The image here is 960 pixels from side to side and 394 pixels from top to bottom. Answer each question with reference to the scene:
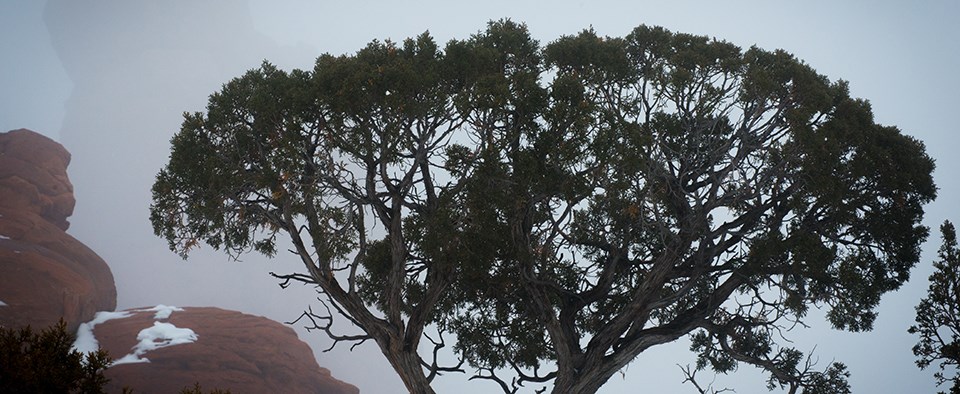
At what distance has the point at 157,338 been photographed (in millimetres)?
35031

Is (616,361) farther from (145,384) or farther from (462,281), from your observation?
(145,384)

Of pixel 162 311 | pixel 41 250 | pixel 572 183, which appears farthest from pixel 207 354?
pixel 572 183

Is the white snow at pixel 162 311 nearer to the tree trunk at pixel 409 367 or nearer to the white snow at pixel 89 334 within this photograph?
the white snow at pixel 89 334

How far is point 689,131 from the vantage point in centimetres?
1486

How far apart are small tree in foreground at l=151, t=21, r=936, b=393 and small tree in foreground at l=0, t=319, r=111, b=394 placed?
689cm

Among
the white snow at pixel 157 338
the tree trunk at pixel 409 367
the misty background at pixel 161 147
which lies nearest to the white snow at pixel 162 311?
the white snow at pixel 157 338

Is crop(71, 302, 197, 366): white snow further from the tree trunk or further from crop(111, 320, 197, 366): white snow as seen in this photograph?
the tree trunk

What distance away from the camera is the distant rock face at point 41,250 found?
3059 centimetres

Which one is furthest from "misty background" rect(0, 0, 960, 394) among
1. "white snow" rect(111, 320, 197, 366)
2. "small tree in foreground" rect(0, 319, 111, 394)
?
"small tree in foreground" rect(0, 319, 111, 394)

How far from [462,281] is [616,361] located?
371cm

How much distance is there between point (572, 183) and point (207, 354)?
87.1 feet

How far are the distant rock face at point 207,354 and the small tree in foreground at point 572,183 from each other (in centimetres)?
1790

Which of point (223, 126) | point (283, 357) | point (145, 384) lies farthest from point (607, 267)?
point (283, 357)

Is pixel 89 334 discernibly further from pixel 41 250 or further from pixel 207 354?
pixel 207 354
